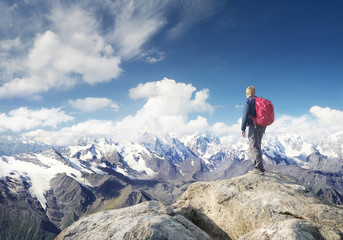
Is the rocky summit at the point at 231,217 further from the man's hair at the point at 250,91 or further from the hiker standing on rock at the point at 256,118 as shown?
the man's hair at the point at 250,91

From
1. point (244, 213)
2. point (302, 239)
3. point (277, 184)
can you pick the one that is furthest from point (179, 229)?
point (277, 184)

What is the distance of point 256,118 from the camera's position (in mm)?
13875

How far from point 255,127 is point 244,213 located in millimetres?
5777

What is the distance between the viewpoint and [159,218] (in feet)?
25.9

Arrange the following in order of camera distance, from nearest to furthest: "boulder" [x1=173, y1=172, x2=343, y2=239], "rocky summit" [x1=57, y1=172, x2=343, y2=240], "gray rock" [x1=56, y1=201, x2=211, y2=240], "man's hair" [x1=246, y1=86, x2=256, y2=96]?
"gray rock" [x1=56, y1=201, x2=211, y2=240] → "rocky summit" [x1=57, y1=172, x2=343, y2=240] → "boulder" [x1=173, y1=172, x2=343, y2=239] → "man's hair" [x1=246, y1=86, x2=256, y2=96]

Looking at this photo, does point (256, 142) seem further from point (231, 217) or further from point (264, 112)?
point (231, 217)

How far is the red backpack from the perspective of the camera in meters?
13.5

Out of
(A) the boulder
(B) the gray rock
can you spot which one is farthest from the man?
(B) the gray rock

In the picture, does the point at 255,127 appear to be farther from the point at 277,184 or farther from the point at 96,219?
the point at 96,219

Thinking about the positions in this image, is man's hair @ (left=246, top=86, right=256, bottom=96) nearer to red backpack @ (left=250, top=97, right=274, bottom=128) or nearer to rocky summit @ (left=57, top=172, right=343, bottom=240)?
red backpack @ (left=250, top=97, right=274, bottom=128)

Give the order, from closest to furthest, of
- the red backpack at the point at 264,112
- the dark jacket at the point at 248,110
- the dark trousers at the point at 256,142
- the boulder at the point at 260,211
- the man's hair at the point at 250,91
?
the boulder at the point at 260,211, the red backpack at the point at 264,112, the dark jacket at the point at 248,110, the dark trousers at the point at 256,142, the man's hair at the point at 250,91

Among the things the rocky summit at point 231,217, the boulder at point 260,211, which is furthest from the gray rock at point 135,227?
the boulder at point 260,211

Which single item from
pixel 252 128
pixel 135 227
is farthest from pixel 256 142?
pixel 135 227

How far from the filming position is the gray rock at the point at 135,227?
6.61 metres
